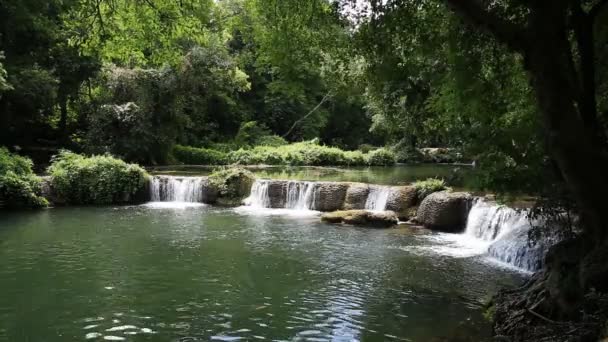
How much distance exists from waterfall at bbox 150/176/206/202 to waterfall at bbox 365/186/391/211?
20.2 ft

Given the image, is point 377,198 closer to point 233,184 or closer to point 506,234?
point 233,184

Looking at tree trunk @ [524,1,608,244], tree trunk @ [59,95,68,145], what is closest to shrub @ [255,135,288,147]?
tree trunk @ [59,95,68,145]

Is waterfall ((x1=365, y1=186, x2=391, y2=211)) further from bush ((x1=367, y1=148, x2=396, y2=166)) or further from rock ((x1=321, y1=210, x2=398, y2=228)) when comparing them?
bush ((x1=367, y1=148, x2=396, y2=166))

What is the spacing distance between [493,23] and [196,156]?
25865 millimetres

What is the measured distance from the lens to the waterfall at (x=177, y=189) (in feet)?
64.6

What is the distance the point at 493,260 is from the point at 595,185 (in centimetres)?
656

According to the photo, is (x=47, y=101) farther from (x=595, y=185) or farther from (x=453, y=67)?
(x=595, y=185)

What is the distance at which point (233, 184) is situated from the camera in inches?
764

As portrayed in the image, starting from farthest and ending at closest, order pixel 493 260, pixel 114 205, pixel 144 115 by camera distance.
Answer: pixel 144 115 → pixel 114 205 → pixel 493 260

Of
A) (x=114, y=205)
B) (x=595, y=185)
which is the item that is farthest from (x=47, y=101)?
(x=595, y=185)

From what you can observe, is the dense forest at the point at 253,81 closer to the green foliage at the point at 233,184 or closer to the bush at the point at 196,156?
the bush at the point at 196,156

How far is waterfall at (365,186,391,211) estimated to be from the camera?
16.8 m

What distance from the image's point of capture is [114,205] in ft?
60.4

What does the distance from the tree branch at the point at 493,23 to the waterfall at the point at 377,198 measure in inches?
474
